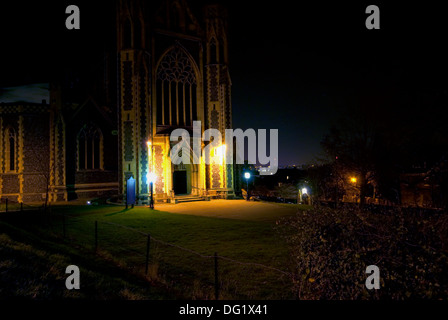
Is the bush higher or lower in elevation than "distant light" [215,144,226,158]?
lower

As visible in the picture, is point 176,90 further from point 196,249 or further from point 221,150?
point 196,249

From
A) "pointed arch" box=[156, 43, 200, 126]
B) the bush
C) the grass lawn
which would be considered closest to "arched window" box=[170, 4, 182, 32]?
"pointed arch" box=[156, 43, 200, 126]

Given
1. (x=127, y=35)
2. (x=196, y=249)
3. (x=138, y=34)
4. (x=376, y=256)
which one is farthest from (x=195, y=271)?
(x=127, y=35)

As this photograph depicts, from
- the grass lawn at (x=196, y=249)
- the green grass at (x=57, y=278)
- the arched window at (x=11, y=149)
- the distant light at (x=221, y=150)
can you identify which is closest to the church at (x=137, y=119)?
the arched window at (x=11, y=149)

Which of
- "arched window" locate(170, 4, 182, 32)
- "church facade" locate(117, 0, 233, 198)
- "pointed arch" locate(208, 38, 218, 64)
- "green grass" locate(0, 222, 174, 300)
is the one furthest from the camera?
A: "pointed arch" locate(208, 38, 218, 64)

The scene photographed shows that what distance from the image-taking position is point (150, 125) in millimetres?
25578

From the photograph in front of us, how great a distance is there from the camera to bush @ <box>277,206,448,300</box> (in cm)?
425

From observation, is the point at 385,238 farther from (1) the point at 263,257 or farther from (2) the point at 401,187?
(2) the point at 401,187

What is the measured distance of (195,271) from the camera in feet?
26.6

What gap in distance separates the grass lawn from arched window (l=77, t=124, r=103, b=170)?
38.5ft

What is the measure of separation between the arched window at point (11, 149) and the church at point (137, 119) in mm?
73

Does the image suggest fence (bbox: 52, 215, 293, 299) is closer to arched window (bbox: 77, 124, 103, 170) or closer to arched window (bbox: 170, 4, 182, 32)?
arched window (bbox: 77, 124, 103, 170)

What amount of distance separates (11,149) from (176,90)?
15.3m
